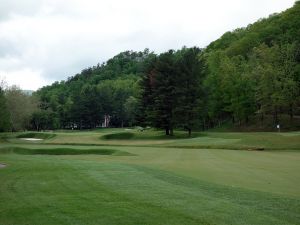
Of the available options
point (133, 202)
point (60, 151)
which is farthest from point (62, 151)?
point (133, 202)

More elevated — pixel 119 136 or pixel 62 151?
pixel 119 136

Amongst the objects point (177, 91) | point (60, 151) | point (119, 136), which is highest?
point (177, 91)

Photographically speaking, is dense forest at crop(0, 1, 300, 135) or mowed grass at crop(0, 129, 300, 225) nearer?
mowed grass at crop(0, 129, 300, 225)

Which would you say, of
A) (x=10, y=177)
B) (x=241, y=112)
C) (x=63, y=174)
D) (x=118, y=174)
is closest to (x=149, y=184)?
(x=118, y=174)

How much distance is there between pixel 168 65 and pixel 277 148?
106ft

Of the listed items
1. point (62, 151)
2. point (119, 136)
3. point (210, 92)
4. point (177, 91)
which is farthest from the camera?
point (210, 92)

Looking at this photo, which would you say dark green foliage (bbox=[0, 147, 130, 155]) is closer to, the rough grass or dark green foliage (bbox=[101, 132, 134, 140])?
the rough grass

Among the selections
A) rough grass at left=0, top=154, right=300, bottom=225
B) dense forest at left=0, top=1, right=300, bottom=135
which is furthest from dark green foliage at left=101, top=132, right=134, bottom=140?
rough grass at left=0, top=154, right=300, bottom=225

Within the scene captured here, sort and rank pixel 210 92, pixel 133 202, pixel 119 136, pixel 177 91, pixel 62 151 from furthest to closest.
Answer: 1. pixel 210 92
2. pixel 119 136
3. pixel 177 91
4. pixel 62 151
5. pixel 133 202

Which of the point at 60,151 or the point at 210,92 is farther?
the point at 210,92

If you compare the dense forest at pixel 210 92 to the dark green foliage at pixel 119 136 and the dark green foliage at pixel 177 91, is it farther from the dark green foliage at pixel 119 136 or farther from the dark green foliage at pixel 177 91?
the dark green foliage at pixel 119 136

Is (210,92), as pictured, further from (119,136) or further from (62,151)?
(62,151)

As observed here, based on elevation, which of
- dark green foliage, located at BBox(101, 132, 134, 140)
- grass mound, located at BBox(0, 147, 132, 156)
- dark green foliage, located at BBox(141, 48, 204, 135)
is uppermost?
dark green foliage, located at BBox(141, 48, 204, 135)

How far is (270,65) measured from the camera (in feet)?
237
